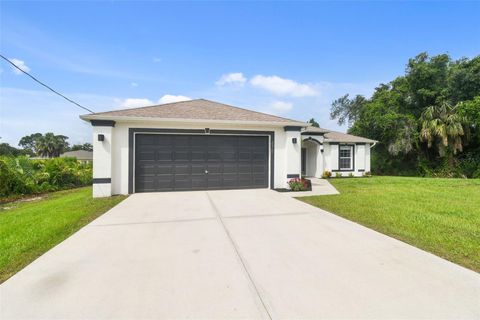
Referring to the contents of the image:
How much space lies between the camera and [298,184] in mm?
Answer: 9617

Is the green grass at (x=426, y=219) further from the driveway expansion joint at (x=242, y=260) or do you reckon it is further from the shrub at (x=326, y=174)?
the shrub at (x=326, y=174)

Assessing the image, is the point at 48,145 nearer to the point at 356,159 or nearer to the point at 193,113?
the point at 193,113

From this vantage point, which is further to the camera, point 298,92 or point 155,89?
point 298,92

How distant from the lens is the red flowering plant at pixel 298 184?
961 cm

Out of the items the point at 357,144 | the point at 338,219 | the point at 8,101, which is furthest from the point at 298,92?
the point at 8,101

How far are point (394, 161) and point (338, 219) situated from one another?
1957 cm

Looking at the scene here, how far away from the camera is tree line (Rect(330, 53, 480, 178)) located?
16.7m

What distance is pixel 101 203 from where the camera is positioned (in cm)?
719

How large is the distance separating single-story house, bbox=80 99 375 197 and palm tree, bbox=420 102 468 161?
43.9 ft

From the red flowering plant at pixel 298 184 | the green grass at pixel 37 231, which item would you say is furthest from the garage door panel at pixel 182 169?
the red flowering plant at pixel 298 184

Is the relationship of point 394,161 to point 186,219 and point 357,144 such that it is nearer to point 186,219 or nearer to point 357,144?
point 357,144

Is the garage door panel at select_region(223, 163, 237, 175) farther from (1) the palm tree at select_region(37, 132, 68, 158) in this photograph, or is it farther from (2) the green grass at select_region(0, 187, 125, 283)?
(1) the palm tree at select_region(37, 132, 68, 158)

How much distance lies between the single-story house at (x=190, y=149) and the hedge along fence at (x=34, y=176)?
575cm

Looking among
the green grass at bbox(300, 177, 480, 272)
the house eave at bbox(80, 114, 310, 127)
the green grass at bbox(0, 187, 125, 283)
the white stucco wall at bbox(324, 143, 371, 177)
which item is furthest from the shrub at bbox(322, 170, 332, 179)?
the green grass at bbox(0, 187, 125, 283)
